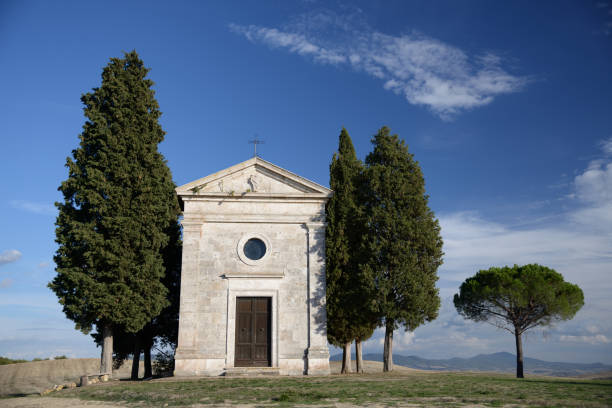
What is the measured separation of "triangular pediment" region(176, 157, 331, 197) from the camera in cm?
2034

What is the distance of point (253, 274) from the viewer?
19375mm

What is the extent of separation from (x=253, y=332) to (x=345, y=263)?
5.77m

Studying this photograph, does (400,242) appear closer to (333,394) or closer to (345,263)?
(345,263)

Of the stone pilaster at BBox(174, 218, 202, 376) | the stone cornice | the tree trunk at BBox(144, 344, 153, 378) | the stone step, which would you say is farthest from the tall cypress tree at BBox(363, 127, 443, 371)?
the tree trunk at BBox(144, 344, 153, 378)

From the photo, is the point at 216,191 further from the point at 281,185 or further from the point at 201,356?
the point at 201,356

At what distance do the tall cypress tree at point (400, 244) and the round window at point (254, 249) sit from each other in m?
4.94

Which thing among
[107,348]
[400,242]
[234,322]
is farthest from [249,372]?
[400,242]

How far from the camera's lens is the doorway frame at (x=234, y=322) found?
60.8 ft

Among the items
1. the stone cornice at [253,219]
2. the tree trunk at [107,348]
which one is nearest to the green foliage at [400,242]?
the stone cornice at [253,219]

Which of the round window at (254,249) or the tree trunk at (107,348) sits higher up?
the round window at (254,249)

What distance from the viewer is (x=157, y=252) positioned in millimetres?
20078

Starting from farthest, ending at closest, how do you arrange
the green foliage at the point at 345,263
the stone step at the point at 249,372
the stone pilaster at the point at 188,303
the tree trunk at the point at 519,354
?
the tree trunk at the point at 519,354 < the green foliage at the point at 345,263 < the stone pilaster at the point at 188,303 < the stone step at the point at 249,372

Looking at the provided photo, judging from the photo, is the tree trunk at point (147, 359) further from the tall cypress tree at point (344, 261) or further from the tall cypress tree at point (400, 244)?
the tall cypress tree at point (400, 244)

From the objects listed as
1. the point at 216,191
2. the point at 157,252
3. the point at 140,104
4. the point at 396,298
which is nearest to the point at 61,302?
the point at 157,252
